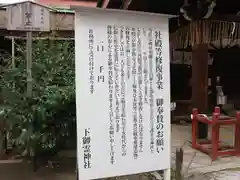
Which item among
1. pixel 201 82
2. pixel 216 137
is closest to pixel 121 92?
pixel 216 137

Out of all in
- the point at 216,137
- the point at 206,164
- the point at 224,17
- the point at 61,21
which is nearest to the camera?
the point at 206,164

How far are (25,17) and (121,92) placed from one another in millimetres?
2138

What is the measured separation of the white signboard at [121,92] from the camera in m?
3.62

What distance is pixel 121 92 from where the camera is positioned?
380 cm

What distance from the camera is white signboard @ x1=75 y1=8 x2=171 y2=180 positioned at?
3621mm

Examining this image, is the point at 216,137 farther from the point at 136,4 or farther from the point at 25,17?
the point at 25,17

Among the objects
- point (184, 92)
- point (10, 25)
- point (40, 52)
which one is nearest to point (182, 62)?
point (184, 92)

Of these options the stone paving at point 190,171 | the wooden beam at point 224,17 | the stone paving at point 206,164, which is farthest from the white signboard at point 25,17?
the wooden beam at point 224,17

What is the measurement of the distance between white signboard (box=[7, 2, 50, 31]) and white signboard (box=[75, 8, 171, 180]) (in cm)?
162

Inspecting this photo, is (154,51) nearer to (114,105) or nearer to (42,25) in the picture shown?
(114,105)

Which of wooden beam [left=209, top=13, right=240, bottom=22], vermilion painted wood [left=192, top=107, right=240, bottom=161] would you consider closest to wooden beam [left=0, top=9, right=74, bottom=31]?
wooden beam [left=209, top=13, right=240, bottom=22]

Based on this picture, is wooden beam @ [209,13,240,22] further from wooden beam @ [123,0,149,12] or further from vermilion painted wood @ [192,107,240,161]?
vermilion painted wood @ [192,107,240,161]

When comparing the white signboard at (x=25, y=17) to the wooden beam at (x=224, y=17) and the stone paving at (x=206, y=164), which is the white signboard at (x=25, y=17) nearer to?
the stone paving at (x=206, y=164)

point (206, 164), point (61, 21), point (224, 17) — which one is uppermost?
point (61, 21)
